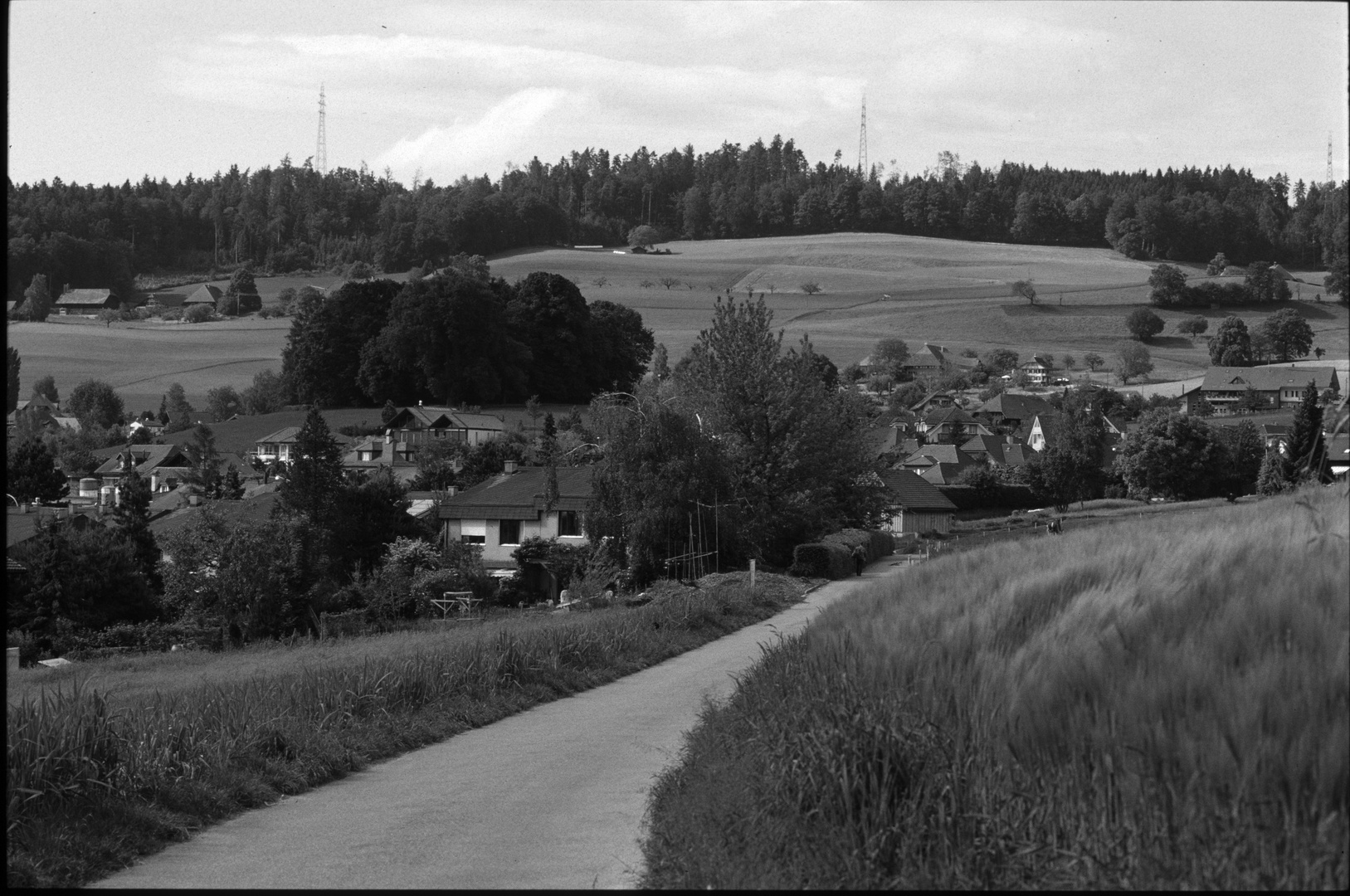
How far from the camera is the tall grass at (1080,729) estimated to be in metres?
5.53

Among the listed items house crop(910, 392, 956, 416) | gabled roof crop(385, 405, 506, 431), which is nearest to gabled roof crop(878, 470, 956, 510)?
gabled roof crop(385, 405, 506, 431)

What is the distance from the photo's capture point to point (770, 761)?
27.6 ft

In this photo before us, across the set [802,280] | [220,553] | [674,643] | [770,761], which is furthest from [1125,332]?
[770,761]

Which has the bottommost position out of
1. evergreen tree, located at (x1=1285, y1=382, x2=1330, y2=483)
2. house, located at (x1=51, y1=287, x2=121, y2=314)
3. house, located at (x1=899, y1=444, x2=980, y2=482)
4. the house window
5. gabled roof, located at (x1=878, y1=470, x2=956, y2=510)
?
the house window

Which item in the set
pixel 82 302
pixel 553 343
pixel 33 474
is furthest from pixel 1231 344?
pixel 82 302

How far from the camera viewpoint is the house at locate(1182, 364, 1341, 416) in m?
17.9

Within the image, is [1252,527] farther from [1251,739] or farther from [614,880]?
[614,880]

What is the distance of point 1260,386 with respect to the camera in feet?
143

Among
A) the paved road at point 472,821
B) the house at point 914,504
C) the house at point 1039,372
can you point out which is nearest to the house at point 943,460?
the house at point 914,504

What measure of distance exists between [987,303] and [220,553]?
123 meters

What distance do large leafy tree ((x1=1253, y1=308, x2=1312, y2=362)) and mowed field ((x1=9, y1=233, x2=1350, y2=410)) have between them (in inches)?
892

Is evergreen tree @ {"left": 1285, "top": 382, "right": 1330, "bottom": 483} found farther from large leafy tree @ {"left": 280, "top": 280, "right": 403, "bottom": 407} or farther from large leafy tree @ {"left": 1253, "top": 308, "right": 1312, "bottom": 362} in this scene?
large leafy tree @ {"left": 280, "top": 280, "right": 403, "bottom": 407}

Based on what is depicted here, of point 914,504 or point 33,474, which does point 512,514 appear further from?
point 33,474

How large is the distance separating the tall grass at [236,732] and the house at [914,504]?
108 feet
